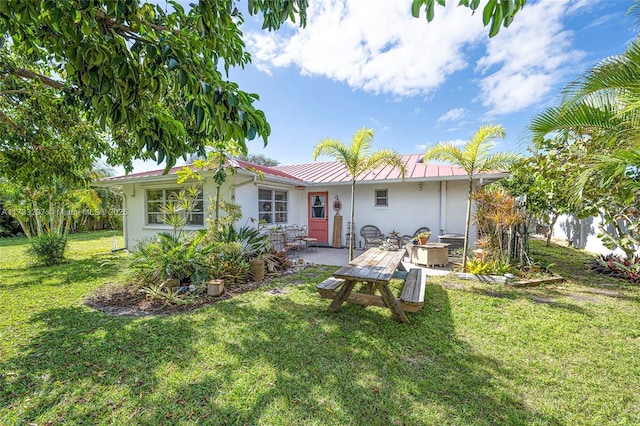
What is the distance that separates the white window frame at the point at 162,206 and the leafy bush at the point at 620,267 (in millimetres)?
11192

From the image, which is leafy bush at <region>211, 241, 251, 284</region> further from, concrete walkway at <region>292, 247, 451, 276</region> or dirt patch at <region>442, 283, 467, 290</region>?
dirt patch at <region>442, 283, 467, 290</region>

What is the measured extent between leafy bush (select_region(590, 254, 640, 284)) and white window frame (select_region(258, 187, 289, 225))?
9.30 metres

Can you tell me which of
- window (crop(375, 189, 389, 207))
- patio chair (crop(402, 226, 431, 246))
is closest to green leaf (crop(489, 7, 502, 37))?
patio chair (crop(402, 226, 431, 246))

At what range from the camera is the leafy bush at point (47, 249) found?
8.08 meters

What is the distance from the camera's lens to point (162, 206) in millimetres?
9227

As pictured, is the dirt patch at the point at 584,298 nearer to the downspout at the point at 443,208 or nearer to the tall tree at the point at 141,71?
the downspout at the point at 443,208

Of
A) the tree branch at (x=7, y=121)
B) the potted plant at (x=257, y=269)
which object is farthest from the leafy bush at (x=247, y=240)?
the tree branch at (x=7, y=121)

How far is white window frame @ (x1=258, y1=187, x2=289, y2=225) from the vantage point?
9227mm

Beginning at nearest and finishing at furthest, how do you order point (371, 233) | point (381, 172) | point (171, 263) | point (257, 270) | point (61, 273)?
point (171, 263)
point (257, 270)
point (61, 273)
point (371, 233)
point (381, 172)

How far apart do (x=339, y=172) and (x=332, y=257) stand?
179 inches

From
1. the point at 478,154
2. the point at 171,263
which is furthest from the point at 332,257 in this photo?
the point at 478,154

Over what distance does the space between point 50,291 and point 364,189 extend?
31.4ft

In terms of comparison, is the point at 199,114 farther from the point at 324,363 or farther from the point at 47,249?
the point at 47,249

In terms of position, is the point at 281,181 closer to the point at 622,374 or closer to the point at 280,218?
the point at 280,218
